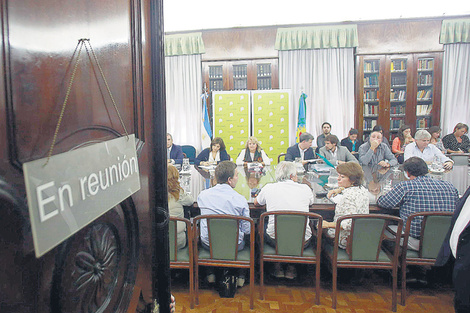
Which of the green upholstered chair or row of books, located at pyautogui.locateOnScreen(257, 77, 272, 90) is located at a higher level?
row of books, located at pyautogui.locateOnScreen(257, 77, 272, 90)

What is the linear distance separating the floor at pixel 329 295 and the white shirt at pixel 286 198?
50 cm

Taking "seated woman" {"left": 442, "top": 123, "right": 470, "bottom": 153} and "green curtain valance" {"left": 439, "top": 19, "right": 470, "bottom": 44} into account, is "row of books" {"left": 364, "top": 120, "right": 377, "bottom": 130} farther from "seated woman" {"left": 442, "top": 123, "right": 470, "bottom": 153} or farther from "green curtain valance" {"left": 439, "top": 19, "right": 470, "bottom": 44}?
"green curtain valance" {"left": 439, "top": 19, "right": 470, "bottom": 44}

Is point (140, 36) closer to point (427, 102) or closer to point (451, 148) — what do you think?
point (451, 148)

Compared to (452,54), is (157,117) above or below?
below

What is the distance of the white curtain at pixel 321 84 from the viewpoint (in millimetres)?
7238

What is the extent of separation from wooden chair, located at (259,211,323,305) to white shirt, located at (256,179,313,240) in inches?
5.9

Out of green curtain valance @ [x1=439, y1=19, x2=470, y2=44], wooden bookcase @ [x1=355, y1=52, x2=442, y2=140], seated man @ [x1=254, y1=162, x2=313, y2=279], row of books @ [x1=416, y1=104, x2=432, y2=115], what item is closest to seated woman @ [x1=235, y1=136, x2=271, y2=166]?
seated man @ [x1=254, y1=162, x2=313, y2=279]

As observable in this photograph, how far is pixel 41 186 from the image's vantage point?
1.42 ft

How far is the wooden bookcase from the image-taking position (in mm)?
7059


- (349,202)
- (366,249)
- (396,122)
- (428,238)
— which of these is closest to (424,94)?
(396,122)

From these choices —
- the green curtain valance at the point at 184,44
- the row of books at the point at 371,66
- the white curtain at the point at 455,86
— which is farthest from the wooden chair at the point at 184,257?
the white curtain at the point at 455,86

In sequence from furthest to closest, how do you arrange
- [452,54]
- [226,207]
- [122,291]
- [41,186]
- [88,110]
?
[452,54] < [226,207] < [122,291] < [88,110] < [41,186]

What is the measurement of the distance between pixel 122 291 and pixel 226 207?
1977mm

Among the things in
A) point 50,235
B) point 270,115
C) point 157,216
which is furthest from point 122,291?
point 270,115
